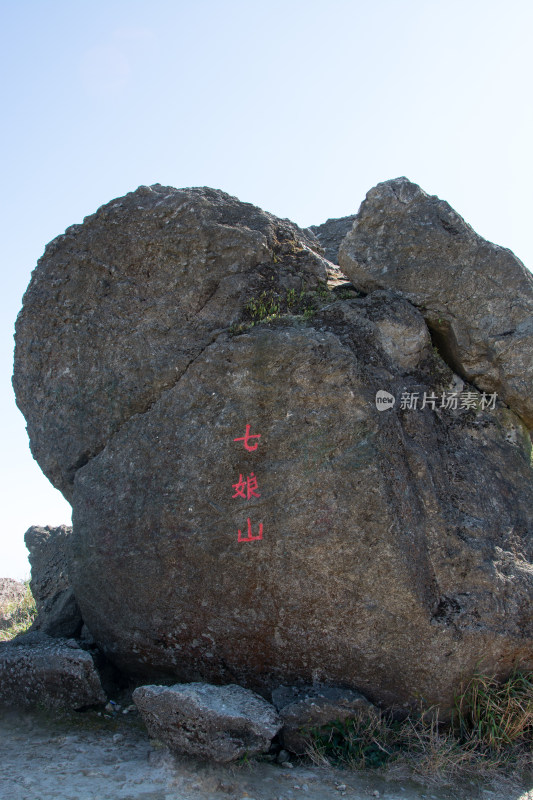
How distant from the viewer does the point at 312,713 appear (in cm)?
454

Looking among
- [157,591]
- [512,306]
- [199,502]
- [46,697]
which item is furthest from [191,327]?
[46,697]

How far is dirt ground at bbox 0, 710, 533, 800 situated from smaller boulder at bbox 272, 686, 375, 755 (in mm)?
173

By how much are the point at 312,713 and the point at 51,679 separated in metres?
2.22

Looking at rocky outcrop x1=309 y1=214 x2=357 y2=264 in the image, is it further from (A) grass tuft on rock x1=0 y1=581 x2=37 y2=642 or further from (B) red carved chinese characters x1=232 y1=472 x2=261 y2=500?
(A) grass tuft on rock x1=0 y1=581 x2=37 y2=642

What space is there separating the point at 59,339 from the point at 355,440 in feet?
10.5

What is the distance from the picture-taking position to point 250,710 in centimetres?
452

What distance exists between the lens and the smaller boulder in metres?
4.52

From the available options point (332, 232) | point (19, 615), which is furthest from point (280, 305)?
point (19, 615)

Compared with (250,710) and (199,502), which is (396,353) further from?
(250,710)

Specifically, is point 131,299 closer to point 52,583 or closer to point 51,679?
point 51,679

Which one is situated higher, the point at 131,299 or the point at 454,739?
the point at 131,299

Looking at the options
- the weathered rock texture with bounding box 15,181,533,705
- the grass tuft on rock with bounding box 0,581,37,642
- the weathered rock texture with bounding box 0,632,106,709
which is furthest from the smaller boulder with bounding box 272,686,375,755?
the grass tuft on rock with bounding box 0,581,37,642

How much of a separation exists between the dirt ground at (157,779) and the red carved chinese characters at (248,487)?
5.05ft

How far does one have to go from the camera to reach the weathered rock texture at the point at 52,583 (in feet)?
21.1
